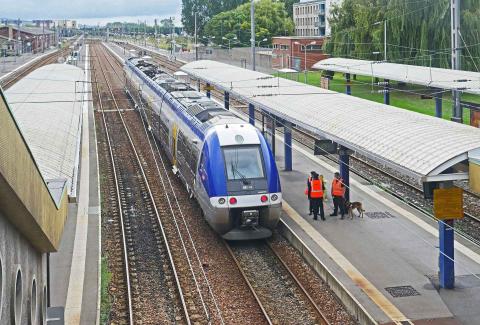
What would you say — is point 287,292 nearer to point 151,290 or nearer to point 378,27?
point 151,290

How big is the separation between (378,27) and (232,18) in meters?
51.2

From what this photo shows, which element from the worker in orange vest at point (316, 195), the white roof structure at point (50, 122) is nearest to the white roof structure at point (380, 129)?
the worker in orange vest at point (316, 195)

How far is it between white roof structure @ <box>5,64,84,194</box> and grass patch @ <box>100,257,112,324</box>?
241cm

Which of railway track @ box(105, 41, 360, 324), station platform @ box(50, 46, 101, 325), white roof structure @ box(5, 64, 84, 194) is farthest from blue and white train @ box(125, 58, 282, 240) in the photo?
white roof structure @ box(5, 64, 84, 194)

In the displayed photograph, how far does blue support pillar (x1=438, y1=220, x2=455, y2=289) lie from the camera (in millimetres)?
13133

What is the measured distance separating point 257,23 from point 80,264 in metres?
81.2

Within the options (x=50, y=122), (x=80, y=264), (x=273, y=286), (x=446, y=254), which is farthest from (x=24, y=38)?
(x=446, y=254)

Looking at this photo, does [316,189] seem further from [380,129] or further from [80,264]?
[80,264]

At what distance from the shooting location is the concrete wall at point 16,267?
733cm

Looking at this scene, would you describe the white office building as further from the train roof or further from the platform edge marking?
the platform edge marking

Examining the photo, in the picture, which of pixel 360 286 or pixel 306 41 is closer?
pixel 360 286

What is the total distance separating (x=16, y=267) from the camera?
8008mm

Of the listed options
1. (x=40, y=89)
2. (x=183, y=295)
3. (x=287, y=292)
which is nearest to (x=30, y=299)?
(x=183, y=295)

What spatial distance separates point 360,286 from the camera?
13477mm
